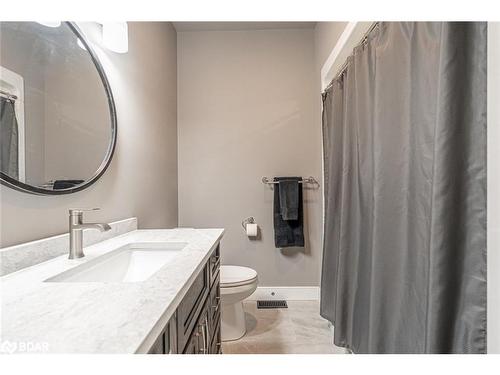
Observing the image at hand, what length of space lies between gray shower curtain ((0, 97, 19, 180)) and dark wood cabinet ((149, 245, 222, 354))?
0.68 metres

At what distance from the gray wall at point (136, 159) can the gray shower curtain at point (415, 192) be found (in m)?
1.28

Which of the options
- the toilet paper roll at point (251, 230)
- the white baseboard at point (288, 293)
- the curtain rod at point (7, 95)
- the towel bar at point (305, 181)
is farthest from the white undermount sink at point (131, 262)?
the white baseboard at point (288, 293)

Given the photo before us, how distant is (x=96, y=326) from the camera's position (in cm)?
46

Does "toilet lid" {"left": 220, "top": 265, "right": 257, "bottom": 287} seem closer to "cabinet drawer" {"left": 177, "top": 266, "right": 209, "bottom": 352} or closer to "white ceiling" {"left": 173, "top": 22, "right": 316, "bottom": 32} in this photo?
"cabinet drawer" {"left": 177, "top": 266, "right": 209, "bottom": 352}

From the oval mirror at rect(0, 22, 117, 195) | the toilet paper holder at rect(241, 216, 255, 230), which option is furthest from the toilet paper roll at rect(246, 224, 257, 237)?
the oval mirror at rect(0, 22, 117, 195)

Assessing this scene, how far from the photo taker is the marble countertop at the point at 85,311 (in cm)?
42

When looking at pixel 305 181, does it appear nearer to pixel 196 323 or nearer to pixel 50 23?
pixel 196 323

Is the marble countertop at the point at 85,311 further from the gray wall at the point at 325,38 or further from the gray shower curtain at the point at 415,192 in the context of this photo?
the gray wall at the point at 325,38

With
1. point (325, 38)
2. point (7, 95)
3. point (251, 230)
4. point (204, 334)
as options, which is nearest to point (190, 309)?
point (204, 334)

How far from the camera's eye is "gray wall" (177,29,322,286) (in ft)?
8.04

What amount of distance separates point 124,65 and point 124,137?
0.43 m

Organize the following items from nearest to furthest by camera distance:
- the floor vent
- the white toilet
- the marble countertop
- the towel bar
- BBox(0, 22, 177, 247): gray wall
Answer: the marble countertop
BBox(0, 22, 177, 247): gray wall
the white toilet
the floor vent
the towel bar
